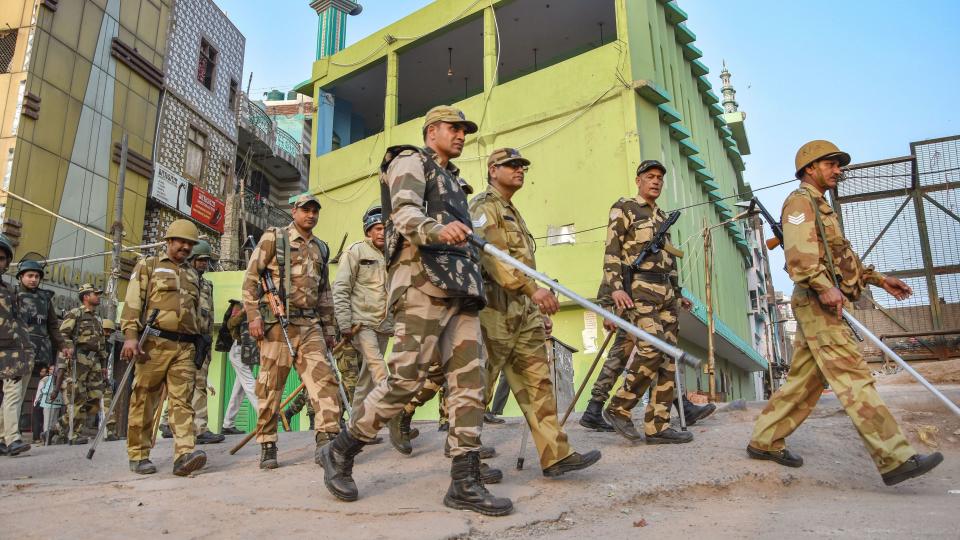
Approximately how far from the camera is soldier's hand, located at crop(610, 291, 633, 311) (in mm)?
4730

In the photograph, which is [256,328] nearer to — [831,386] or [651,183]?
[651,183]

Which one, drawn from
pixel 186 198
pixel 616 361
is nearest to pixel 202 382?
pixel 616 361

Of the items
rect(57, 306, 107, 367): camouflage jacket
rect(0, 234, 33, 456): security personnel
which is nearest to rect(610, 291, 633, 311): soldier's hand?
rect(0, 234, 33, 456): security personnel

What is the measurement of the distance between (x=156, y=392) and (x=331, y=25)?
1679 cm

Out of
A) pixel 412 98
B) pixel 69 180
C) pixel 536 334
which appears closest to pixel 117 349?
pixel 69 180

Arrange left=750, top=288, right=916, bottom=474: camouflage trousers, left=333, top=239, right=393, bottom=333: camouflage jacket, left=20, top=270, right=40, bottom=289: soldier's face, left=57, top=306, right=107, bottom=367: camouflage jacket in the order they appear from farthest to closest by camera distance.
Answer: left=57, top=306, right=107, bottom=367: camouflage jacket → left=20, top=270, right=40, bottom=289: soldier's face → left=333, top=239, right=393, bottom=333: camouflage jacket → left=750, top=288, right=916, bottom=474: camouflage trousers

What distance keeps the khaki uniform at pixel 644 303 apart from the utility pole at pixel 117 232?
12471 millimetres

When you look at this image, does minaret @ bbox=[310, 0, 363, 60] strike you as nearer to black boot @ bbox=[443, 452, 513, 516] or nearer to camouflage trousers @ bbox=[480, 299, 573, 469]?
camouflage trousers @ bbox=[480, 299, 573, 469]

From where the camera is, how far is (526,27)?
15.5 metres

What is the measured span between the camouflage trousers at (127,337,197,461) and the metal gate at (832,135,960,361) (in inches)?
390

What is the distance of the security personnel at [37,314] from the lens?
7320 mm

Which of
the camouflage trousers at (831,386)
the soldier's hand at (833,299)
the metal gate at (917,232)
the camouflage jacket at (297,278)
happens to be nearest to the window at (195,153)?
the camouflage jacket at (297,278)

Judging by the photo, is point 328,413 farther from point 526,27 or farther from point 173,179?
point 173,179

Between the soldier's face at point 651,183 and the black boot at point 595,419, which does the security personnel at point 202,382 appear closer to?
the black boot at point 595,419
